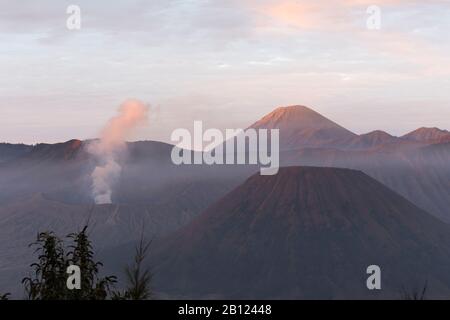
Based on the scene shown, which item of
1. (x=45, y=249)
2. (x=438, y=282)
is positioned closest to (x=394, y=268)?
(x=438, y=282)

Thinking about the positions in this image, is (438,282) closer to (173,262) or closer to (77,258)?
(173,262)

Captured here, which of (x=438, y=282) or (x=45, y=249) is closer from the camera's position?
(x=45, y=249)
